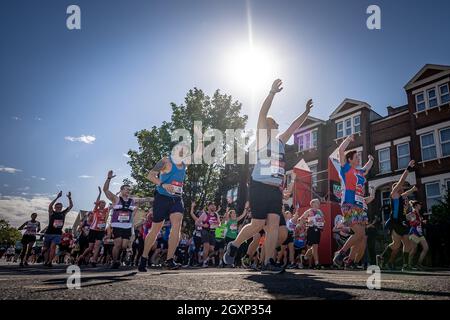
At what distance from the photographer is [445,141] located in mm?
20000

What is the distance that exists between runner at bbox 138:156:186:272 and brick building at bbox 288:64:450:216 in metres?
14.1

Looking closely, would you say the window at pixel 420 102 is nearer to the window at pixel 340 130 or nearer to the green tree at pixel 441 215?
the window at pixel 340 130

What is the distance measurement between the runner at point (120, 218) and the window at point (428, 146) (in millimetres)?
19047

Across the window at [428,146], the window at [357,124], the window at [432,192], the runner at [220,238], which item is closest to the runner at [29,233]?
the runner at [220,238]

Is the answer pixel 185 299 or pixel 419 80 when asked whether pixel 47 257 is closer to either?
pixel 185 299

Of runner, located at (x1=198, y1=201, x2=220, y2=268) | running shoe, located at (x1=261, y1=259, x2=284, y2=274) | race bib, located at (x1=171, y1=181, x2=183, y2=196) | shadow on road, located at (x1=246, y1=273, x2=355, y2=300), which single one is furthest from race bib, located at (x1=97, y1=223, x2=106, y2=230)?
shadow on road, located at (x1=246, y1=273, x2=355, y2=300)

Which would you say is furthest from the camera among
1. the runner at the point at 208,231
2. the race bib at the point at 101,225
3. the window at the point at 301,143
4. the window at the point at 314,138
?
the window at the point at 301,143

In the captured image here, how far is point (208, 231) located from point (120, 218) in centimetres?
485

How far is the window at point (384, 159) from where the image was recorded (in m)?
22.6

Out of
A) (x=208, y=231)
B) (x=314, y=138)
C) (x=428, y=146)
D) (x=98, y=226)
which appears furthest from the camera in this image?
(x=314, y=138)

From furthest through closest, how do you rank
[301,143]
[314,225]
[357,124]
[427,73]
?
[301,143] < [357,124] < [427,73] < [314,225]

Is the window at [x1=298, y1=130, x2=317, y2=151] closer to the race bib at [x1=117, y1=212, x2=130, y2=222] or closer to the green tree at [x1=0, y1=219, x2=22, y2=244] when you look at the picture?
the race bib at [x1=117, y1=212, x2=130, y2=222]

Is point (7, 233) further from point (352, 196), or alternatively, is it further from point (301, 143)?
point (352, 196)

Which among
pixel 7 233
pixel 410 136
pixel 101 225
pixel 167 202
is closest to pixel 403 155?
pixel 410 136
